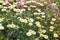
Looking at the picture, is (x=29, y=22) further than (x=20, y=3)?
No

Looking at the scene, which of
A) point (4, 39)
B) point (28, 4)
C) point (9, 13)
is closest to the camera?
point (4, 39)

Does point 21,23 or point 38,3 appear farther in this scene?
point 38,3

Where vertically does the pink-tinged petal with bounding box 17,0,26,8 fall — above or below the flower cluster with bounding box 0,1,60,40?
above

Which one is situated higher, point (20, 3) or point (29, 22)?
point (20, 3)

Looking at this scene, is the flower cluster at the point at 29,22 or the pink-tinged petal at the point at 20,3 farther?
the pink-tinged petal at the point at 20,3

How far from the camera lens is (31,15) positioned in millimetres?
4262

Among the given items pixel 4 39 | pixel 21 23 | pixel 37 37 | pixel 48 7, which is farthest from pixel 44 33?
pixel 48 7

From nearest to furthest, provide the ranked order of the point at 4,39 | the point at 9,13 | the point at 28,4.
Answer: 1. the point at 4,39
2. the point at 9,13
3. the point at 28,4

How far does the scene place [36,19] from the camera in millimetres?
4191

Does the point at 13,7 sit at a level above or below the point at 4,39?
above

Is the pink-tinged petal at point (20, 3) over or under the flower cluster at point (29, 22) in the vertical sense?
over

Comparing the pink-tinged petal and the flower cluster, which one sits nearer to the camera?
the flower cluster

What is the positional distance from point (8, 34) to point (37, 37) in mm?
507

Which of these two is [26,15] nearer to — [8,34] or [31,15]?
[31,15]
